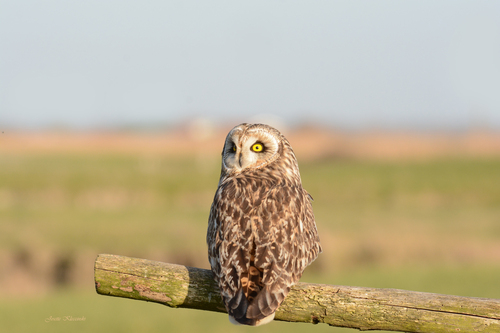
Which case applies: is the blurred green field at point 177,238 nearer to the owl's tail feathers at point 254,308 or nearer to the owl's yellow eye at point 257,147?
the owl's yellow eye at point 257,147

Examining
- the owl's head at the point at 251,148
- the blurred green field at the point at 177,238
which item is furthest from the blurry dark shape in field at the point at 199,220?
the owl's head at the point at 251,148

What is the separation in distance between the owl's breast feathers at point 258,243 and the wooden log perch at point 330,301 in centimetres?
14

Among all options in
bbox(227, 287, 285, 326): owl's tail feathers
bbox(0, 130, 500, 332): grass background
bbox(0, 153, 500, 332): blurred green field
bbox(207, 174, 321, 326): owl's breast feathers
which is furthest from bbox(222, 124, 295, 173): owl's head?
bbox(0, 153, 500, 332): blurred green field

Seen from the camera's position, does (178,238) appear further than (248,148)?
Yes

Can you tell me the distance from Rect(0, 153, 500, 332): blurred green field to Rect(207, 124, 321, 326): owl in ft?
23.2

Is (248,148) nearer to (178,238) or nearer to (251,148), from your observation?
(251,148)

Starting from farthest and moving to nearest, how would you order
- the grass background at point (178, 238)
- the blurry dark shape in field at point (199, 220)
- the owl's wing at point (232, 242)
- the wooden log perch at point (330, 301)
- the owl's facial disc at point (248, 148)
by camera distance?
the blurry dark shape in field at point (199, 220) → the grass background at point (178, 238) → the owl's facial disc at point (248, 148) → the owl's wing at point (232, 242) → the wooden log perch at point (330, 301)

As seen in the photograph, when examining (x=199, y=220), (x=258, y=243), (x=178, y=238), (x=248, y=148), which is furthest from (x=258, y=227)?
(x=199, y=220)

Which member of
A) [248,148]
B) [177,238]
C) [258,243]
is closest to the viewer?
[258,243]

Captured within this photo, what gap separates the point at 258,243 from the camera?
3.03 metres

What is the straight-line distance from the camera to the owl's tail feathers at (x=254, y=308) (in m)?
2.76

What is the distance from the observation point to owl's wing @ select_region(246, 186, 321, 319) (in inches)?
112

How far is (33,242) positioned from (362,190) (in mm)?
14687

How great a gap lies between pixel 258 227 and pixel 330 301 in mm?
572
